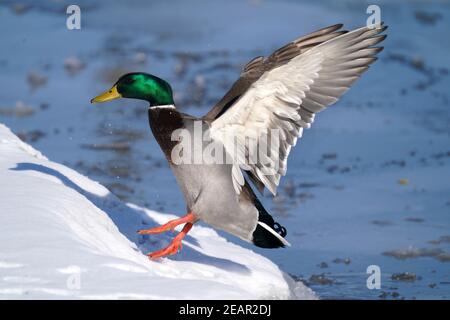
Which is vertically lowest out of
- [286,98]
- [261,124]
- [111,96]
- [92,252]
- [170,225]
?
[92,252]

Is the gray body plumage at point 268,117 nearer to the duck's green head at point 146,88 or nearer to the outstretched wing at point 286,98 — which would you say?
the outstretched wing at point 286,98

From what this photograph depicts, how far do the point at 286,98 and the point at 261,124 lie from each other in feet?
0.58

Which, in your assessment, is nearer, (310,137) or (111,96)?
(111,96)

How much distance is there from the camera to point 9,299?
3609 millimetres

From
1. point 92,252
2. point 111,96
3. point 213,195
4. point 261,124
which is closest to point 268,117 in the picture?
point 261,124

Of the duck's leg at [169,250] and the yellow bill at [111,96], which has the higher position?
the yellow bill at [111,96]

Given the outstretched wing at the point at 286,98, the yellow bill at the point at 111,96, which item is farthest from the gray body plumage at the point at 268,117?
the yellow bill at the point at 111,96

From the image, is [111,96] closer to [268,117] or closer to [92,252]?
[268,117]

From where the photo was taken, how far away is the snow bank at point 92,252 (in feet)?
12.4

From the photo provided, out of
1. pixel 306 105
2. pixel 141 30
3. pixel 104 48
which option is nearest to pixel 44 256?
pixel 306 105

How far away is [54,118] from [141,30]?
3.67 metres

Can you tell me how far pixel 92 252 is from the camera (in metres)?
4.08

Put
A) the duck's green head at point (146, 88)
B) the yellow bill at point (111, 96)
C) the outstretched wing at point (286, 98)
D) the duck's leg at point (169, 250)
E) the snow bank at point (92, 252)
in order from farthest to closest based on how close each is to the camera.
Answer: the yellow bill at point (111, 96) → the duck's green head at point (146, 88) → the outstretched wing at point (286, 98) → the duck's leg at point (169, 250) → the snow bank at point (92, 252)
